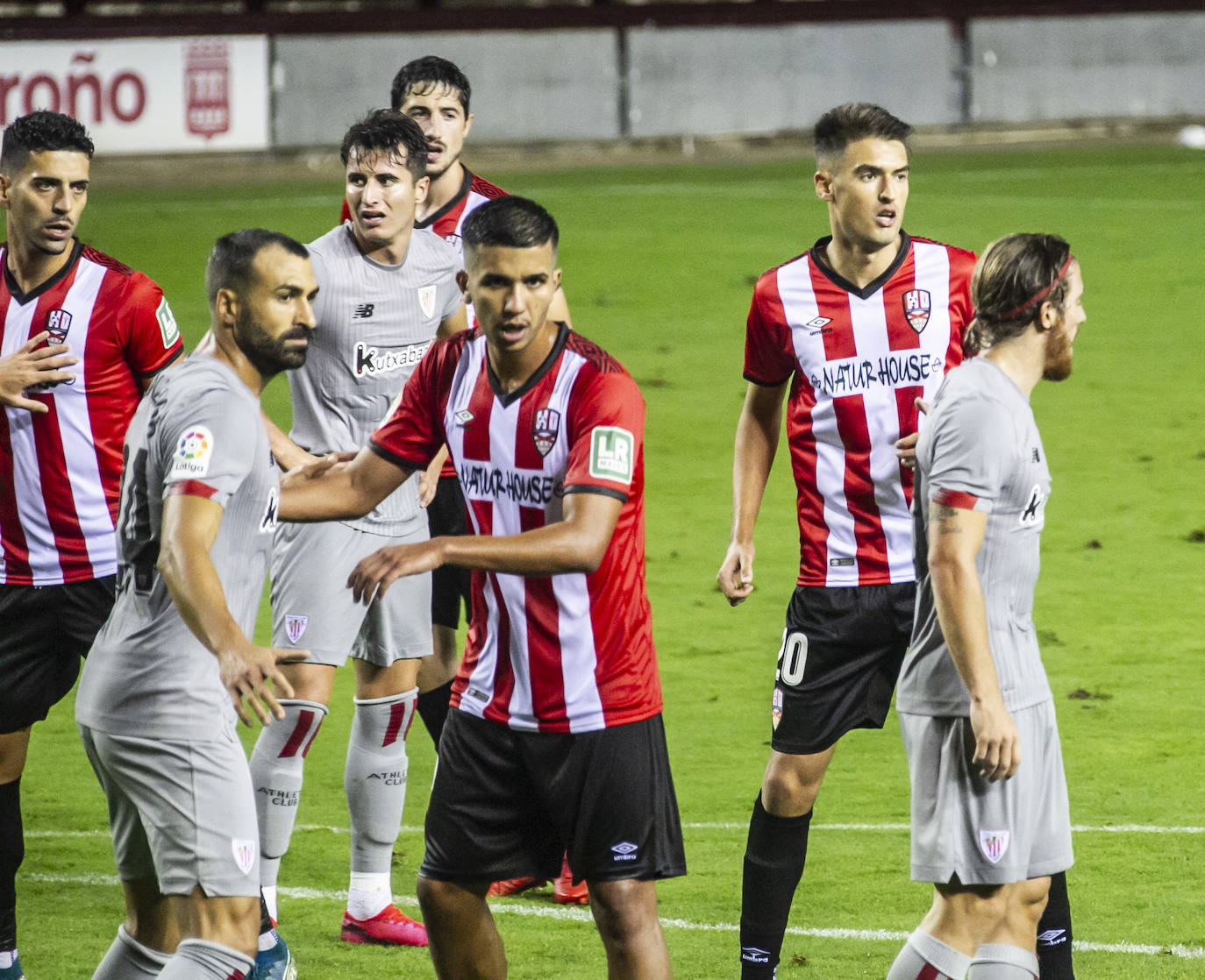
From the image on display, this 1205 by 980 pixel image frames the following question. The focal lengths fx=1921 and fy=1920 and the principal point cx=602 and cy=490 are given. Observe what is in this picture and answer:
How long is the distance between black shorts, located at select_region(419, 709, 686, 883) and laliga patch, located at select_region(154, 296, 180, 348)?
1.70 m

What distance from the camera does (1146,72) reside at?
24312 millimetres

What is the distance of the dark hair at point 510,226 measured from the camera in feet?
13.8

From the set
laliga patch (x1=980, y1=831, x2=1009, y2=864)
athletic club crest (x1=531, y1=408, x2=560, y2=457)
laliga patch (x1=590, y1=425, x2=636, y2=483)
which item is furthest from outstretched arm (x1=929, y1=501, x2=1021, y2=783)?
athletic club crest (x1=531, y1=408, x2=560, y2=457)

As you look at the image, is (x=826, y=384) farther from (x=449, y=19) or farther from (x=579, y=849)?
(x=449, y=19)

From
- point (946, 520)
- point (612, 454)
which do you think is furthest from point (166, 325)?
point (946, 520)

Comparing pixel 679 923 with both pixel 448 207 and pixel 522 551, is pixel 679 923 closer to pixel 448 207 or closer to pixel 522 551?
pixel 522 551

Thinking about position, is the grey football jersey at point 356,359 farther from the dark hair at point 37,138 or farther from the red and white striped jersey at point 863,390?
the red and white striped jersey at point 863,390

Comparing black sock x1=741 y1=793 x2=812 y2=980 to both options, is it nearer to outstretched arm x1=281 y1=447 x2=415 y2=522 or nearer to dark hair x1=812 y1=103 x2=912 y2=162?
outstretched arm x1=281 y1=447 x2=415 y2=522

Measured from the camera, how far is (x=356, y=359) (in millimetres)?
5715

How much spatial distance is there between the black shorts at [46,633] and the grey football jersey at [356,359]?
30.0 inches

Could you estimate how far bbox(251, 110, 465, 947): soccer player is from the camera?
5512 mm

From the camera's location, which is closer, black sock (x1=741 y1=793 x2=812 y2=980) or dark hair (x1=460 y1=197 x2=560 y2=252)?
dark hair (x1=460 y1=197 x2=560 y2=252)

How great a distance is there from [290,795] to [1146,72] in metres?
21.3

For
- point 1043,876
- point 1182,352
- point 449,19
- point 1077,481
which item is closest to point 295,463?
point 1043,876
